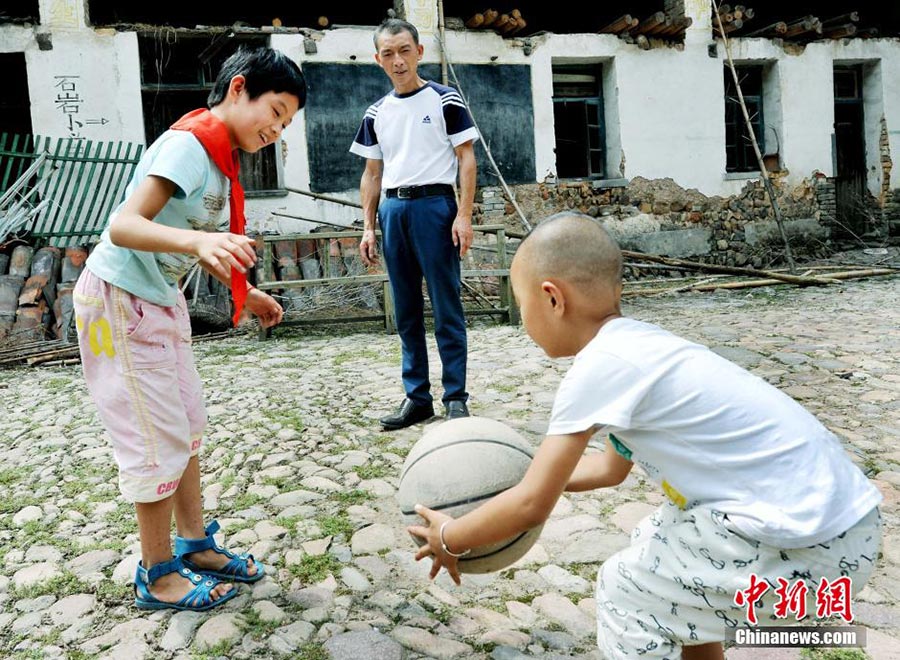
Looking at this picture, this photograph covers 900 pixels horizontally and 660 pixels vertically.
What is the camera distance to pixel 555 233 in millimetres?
1845

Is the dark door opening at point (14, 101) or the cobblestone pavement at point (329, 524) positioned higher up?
the dark door opening at point (14, 101)

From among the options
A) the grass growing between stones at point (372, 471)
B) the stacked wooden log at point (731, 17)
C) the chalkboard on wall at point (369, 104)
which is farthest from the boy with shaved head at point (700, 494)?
the stacked wooden log at point (731, 17)

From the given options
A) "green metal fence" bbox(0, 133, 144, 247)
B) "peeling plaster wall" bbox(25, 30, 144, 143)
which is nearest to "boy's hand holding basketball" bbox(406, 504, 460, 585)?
"green metal fence" bbox(0, 133, 144, 247)

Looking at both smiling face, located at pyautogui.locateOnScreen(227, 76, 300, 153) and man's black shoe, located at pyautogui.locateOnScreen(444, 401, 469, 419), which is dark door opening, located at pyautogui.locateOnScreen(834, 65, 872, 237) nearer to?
man's black shoe, located at pyautogui.locateOnScreen(444, 401, 469, 419)

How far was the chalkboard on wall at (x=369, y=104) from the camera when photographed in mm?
12383

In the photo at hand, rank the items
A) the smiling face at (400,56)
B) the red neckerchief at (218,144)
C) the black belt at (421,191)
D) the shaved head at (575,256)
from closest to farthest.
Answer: the shaved head at (575,256)
the red neckerchief at (218,144)
the smiling face at (400,56)
the black belt at (421,191)

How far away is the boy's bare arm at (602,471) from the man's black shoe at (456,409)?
7.97ft

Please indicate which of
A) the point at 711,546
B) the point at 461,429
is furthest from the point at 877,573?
the point at 461,429

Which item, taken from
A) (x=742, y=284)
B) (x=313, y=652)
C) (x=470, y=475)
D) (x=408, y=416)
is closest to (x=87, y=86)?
(x=408, y=416)

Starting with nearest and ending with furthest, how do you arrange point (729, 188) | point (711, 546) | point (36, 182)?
point (711, 546), point (36, 182), point (729, 188)

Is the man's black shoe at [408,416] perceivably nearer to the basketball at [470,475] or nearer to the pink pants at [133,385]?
the pink pants at [133,385]

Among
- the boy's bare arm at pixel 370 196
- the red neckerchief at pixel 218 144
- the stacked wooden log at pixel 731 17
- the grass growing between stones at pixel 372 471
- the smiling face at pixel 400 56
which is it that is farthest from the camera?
the stacked wooden log at pixel 731 17

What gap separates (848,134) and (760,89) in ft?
8.55

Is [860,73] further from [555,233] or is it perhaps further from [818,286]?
[555,233]
